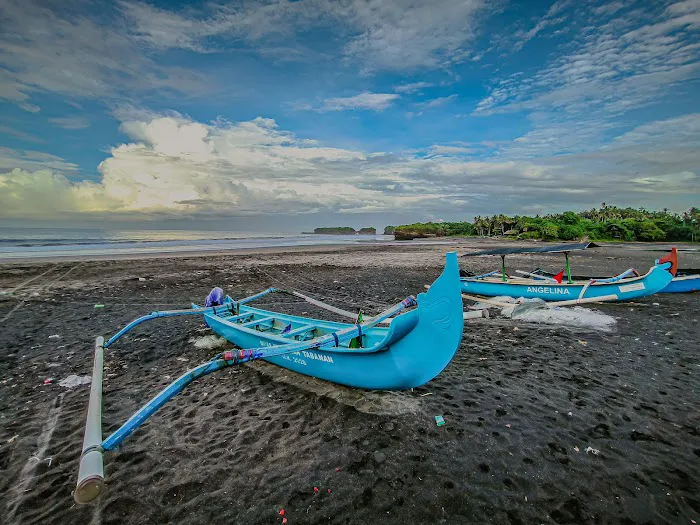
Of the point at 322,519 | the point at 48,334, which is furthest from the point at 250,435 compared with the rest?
the point at 48,334

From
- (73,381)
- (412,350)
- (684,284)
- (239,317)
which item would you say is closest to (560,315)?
(684,284)

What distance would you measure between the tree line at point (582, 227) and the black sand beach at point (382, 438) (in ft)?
151

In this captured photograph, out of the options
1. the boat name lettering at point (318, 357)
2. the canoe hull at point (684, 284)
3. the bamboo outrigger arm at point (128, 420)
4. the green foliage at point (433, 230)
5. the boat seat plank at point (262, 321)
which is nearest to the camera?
the bamboo outrigger arm at point (128, 420)

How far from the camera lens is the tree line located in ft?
137

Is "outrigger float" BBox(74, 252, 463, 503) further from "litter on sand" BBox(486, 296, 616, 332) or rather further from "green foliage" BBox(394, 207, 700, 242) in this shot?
"green foliage" BBox(394, 207, 700, 242)

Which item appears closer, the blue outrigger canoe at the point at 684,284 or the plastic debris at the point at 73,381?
the plastic debris at the point at 73,381

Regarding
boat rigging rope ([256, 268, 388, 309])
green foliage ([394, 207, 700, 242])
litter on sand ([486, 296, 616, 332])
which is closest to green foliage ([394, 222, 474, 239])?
green foliage ([394, 207, 700, 242])

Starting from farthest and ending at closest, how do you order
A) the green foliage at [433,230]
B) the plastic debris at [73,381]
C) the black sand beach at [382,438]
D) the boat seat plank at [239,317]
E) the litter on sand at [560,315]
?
the green foliage at [433,230]
the litter on sand at [560,315]
the boat seat plank at [239,317]
the plastic debris at [73,381]
the black sand beach at [382,438]

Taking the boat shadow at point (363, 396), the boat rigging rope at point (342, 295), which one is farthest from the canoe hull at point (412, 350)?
the boat rigging rope at point (342, 295)

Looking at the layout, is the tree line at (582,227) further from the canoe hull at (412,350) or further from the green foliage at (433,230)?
the canoe hull at (412,350)

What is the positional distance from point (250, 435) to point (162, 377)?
267 cm

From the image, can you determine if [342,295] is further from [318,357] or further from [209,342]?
[318,357]

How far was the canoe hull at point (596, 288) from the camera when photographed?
9.22 m

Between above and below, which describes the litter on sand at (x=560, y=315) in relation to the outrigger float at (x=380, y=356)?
below
